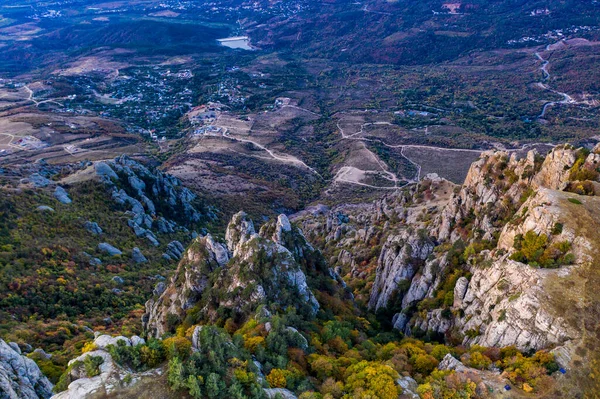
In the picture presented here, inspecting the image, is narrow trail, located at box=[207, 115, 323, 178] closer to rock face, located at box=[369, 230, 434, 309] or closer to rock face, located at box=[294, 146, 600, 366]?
rock face, located at box=[294, 146, 600, 366]

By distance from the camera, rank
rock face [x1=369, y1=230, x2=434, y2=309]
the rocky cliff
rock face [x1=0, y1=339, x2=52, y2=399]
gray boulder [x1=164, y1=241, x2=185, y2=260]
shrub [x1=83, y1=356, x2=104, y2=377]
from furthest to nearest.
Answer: gray boulder [x1=164, y1=241, x2=185, y2=260] → rock face [x1=369, y1=230, x2=434, y2=309] → the rocky cliff → rock face [x1=0, y1=339, x2=52, y2=399] → shrub [x1=83, y1=356, x2=104, y2=377]

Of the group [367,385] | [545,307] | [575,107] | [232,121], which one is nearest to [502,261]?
[545,307]

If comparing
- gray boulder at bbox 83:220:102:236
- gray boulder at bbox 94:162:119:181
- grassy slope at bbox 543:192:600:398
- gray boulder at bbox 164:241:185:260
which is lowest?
gray boulder at bbox 164:241:185:260

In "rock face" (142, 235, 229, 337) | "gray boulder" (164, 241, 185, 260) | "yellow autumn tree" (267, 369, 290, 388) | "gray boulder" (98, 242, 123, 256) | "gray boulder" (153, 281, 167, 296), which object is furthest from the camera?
"gray boulder" (164, 241, 185, 260)

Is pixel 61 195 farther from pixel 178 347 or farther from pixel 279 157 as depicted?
pixel 279 157

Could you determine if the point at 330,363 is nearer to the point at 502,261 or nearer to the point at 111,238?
the point at 502,261

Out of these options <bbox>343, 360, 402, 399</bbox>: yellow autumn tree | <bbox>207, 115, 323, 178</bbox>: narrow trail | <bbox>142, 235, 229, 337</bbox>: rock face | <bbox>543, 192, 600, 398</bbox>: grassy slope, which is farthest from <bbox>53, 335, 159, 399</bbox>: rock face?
<bbox>207, 115, 323, 178</bbox>: narrow trail
